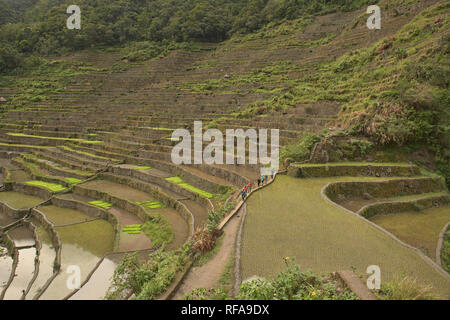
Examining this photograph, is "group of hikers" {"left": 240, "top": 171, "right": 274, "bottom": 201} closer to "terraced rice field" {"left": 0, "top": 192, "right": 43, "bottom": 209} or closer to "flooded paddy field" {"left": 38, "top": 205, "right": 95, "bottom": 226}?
"flooded paddy field" {"left": 38, "top": 205, "right": 95, "bottom": 226}

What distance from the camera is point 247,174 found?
40.9 ft

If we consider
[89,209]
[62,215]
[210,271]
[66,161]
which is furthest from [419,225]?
[66,161]

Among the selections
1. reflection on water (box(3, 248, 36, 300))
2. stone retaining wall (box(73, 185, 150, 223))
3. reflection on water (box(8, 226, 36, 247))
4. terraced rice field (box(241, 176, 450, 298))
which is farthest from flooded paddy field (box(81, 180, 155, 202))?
terraced rice field (box(241, 176, 450, 298))

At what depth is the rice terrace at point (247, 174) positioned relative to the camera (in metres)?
5.97

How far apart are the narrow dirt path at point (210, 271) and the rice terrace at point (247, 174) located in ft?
0.14

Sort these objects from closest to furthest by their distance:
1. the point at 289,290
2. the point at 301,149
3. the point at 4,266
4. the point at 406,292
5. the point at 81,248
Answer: the point at 406,292
the point at 289,290
the point at 4,266
the point at 81,248
the point at 301,149

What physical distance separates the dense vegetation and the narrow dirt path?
37150mm

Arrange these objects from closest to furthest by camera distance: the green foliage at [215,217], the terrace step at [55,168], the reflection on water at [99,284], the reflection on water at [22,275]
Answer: the reflection on water at [99,284] < the green foliage at [215,217] < the reflection on water at [22,275] < the terrace step at [55,168]

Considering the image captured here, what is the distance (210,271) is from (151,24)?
4784 cm

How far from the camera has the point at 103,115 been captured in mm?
25016

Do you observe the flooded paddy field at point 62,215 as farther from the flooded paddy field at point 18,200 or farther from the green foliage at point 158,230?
the green foliage at point 158,230

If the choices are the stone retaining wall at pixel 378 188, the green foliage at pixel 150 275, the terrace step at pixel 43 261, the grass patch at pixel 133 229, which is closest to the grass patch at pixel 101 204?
the terrace step at pixel 43 261

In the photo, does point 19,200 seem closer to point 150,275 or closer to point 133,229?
point 133,229
